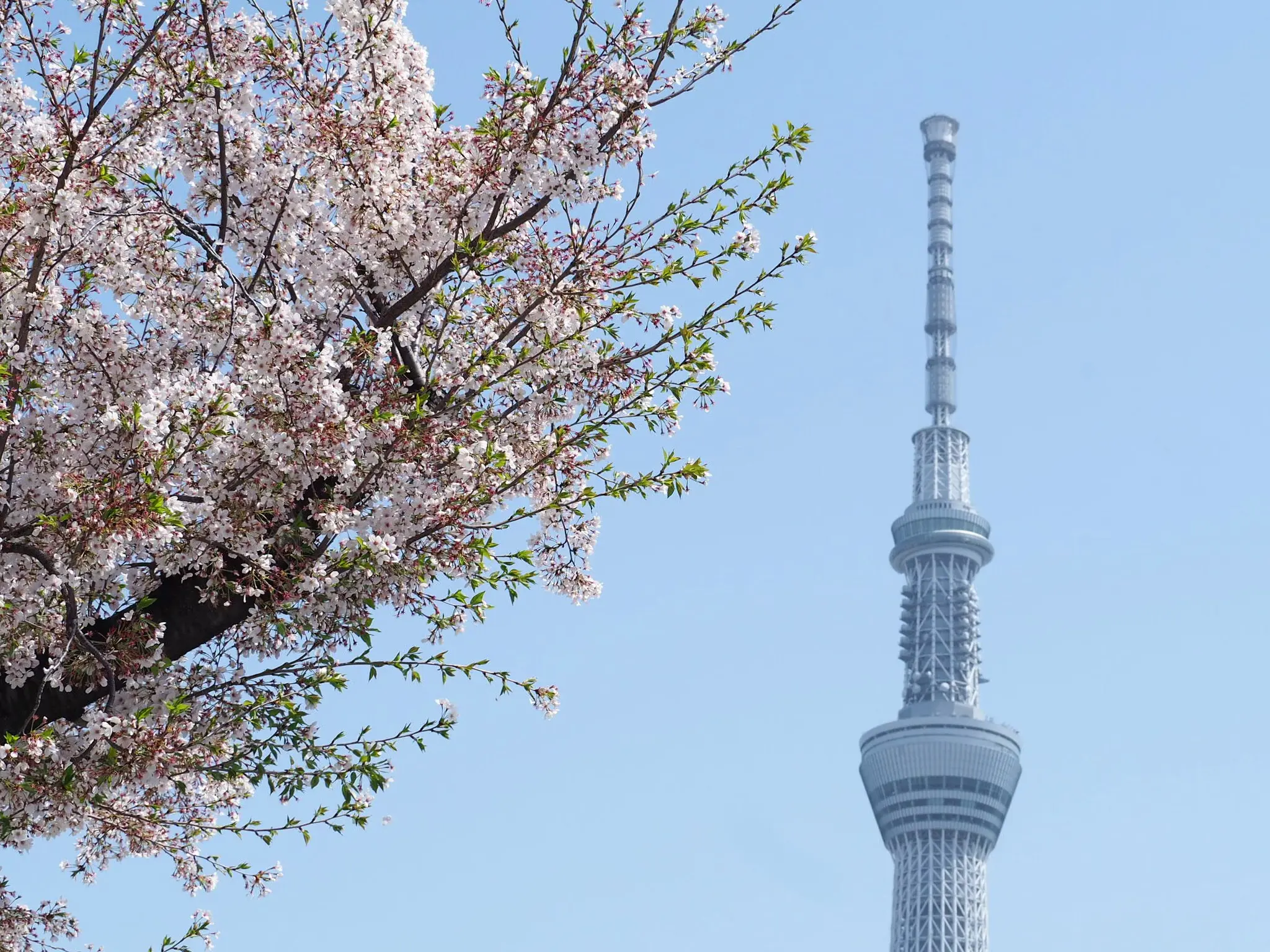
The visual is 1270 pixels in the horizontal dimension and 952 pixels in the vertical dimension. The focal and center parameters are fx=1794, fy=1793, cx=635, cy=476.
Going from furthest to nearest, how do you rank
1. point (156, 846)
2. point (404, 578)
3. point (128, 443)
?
point (156, 846), point (404, 578), point (128, 443)

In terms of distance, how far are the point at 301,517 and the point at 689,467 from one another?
279 centimetres

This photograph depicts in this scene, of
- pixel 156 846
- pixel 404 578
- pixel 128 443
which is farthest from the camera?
pixel 156 846

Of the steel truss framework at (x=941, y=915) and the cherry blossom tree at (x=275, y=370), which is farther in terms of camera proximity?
the steel truss framework at (x=941, y=915)

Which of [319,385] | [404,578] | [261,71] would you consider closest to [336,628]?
[404,578]

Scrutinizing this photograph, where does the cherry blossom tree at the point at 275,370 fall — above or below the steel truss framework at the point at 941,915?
below

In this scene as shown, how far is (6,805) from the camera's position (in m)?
11.9

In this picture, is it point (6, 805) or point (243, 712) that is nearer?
point (6, 805)

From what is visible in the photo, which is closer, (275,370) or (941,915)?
(275,370)

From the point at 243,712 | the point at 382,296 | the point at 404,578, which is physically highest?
the point at 382,296

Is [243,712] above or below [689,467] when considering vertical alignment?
below

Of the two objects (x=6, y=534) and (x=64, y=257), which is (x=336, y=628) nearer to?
(x=6, y=534)

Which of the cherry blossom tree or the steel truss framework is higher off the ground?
the steel truss framework

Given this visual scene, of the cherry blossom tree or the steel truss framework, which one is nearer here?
the cherry blossom tree

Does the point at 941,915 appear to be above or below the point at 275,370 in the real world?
above
